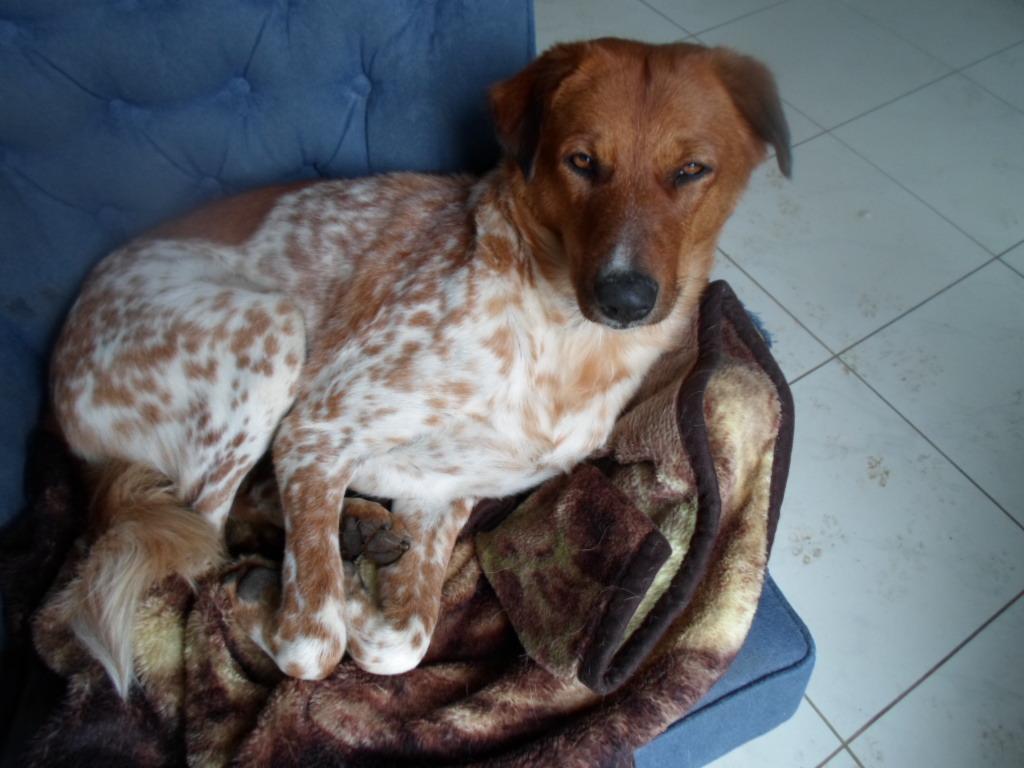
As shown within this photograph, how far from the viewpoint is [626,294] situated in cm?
140

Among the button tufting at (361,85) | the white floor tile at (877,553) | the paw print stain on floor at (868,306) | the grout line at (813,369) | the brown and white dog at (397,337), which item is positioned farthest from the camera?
the paw print stain on floor at (868,306)

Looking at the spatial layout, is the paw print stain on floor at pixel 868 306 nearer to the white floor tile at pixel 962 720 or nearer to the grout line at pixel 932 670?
the grout line at pixel 932 670

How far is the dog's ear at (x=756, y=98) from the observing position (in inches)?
63.7

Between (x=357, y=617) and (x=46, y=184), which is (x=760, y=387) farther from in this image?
(x=46, y=184)

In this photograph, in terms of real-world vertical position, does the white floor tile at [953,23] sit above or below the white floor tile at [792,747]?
above

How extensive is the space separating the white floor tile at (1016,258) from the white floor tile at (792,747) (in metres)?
2.02

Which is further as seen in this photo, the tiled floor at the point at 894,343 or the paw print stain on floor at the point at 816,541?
the paw print stain on floor at the point at 816,541

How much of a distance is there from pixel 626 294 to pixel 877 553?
144cm

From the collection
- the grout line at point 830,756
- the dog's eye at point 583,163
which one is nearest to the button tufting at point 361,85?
the dog's eye at point 583,163

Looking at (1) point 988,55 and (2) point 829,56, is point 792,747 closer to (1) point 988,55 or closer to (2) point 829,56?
(2) point 829,56

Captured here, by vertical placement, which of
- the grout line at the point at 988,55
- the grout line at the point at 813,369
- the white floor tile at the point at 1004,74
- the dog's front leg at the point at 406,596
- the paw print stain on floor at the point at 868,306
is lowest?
the grout line at the point at 813,369

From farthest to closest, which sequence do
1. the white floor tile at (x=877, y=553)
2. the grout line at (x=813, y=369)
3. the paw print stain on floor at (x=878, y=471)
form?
the grout line at (x=813, y=369) → the paw print stain on floor at (x=878, y=471) → the white floor tile at (x=877, y=553)

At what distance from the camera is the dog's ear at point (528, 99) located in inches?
61.8

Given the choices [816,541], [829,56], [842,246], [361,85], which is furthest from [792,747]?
[829,56]
